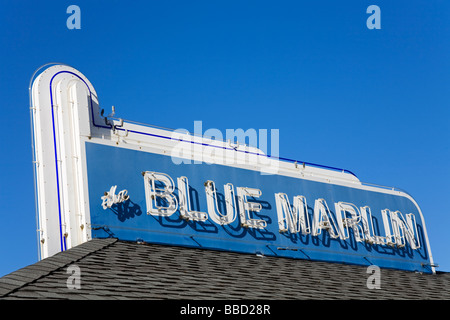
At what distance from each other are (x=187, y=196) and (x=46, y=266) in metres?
5.29

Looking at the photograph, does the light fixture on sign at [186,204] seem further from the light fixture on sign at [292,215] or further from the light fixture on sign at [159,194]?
the light fixture on sign at [292,215]

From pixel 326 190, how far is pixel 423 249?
3.77m

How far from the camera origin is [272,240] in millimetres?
16359

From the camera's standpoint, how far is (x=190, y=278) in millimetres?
11406

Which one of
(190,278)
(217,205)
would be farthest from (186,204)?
(190,278)

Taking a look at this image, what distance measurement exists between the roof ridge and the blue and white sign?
2.75ft

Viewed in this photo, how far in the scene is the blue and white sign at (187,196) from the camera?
46.3 ft

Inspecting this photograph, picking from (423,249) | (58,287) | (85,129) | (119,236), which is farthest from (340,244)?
(58,287)

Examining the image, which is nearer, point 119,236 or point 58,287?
point 58,287

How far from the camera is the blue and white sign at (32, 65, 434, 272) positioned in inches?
555

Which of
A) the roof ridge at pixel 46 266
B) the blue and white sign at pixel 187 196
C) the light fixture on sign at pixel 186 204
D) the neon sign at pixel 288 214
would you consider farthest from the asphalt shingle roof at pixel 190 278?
the neon sign at pixel 288 214
